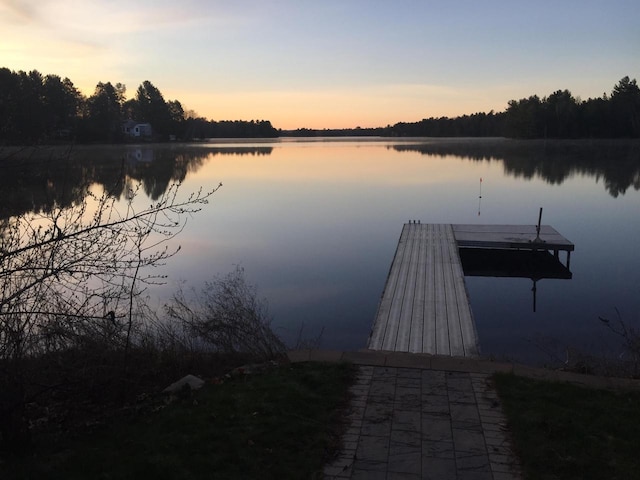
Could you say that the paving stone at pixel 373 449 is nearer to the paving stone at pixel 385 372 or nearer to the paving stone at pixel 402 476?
the paving stone at pixel 402 476

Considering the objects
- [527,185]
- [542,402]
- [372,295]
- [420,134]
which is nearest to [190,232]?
[372,295]

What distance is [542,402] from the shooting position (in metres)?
4.98

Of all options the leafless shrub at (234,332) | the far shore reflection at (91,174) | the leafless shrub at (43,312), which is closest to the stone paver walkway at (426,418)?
the leafless shrub at (234,332)

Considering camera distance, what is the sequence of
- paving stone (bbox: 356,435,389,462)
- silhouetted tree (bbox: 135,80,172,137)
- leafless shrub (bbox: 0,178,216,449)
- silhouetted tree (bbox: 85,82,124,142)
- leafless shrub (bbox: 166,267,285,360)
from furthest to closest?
→ 1. silhouetted tree (bbox: 135,80,172,137)
2. silhouetted tree (bbox: 85,82,124,142)
3. leafless shrub (bbox: 166,267,285,360)
4. leafless shrub (bbox: 0,178,216,449)
5. paving stone (bbox: 356,435,389,462)

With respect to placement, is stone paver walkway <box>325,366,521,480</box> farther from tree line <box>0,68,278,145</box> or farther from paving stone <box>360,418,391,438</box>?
tree line <box>0,68,278,145</box>

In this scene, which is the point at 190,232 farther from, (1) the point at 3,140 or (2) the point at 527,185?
(2) the point at 527,185

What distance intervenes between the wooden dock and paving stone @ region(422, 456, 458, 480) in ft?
13.0

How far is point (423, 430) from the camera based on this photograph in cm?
455

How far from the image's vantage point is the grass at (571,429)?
3.96 meters

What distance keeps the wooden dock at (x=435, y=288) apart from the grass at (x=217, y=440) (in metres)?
3.21

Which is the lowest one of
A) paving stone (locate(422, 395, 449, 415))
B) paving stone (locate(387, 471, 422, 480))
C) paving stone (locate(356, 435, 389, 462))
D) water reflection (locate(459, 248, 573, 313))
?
water reflection (locate(459, 248, 573, 313))

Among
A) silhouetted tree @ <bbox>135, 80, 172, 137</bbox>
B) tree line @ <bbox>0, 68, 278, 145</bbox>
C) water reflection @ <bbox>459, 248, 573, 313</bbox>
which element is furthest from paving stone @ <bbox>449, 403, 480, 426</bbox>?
silhouetted tree @ <bbox>135, 80, 172, 137</bbox>

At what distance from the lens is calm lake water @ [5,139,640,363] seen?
10750 millimetres

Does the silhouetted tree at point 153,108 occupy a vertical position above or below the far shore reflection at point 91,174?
above
